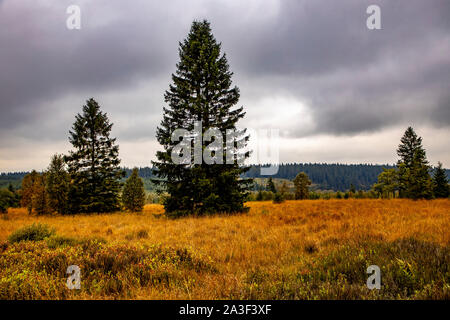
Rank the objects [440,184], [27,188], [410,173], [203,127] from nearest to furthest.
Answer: [203,127] < [410,173] < [440,184] < [27,188]

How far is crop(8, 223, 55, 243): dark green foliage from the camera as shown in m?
6.55

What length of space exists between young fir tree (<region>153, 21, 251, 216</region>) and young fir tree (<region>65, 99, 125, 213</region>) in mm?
9891

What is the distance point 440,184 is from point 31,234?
160 feet

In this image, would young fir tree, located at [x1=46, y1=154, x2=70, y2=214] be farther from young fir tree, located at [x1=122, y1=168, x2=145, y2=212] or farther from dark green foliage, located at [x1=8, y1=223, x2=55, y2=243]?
dark green foliage, located at [x1=8, y1=223, x2=55, y2=243]

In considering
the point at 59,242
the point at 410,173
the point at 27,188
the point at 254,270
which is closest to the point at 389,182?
the point at 410,173

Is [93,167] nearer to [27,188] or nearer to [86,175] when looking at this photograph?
[86,175]

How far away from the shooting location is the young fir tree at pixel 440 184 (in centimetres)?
3292

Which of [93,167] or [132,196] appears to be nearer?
[93,167]

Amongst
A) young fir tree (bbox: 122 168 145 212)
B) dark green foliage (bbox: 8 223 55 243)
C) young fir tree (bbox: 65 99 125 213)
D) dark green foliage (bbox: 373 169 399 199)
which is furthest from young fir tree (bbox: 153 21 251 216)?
dark green foliage (bbox: 373 169 399 199)

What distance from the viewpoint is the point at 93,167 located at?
19.4 meters

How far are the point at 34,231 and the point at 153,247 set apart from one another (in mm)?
4845

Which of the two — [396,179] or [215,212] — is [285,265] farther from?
[396,179]
